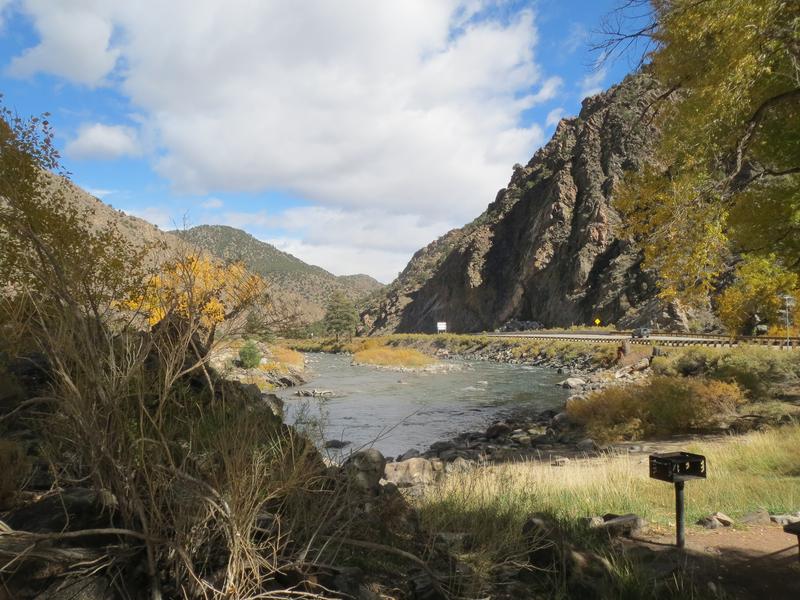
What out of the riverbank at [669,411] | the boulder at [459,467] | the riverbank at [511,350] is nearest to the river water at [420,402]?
the riverbank at [669,411]

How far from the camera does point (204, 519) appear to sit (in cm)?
363

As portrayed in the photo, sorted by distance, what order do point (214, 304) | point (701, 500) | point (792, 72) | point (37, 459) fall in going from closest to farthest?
point (214, 304) < point (37, 459) < point (701, 500) < point (792, 72)

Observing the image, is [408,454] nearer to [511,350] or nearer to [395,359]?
[395,359]

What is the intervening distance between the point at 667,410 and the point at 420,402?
1283cm

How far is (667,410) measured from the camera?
15.7 metres

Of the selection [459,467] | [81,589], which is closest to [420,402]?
[459,467]

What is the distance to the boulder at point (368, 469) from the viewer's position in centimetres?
607

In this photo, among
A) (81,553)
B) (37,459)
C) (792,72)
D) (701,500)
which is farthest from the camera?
(792,72)

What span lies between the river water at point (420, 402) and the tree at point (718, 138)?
7.64 meters

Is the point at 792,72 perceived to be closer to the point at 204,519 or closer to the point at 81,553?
the point at 204,519

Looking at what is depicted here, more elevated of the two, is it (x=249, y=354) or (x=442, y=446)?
(x=249, y=354)

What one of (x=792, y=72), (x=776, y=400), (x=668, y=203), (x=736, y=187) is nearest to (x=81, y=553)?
(x=668, y=203)

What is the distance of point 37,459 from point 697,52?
10373 mm

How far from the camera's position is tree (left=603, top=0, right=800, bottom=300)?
23.9 feet
